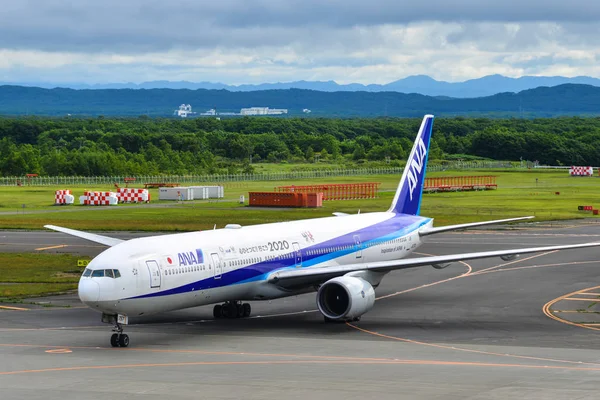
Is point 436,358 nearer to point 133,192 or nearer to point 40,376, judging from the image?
point 40,376

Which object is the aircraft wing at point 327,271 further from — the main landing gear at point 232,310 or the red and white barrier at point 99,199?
the red and white barrier at point 99,199

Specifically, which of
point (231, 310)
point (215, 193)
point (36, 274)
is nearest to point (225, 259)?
point (231, 310)

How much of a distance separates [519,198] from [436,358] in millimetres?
103030

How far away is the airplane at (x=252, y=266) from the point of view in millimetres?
39062

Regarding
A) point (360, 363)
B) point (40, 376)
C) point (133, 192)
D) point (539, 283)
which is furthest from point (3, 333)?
point (133, 192)

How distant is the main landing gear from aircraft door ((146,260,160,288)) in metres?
7.46

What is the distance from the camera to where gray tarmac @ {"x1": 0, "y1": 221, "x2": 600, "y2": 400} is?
31.4 m

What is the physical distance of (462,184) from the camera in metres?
169

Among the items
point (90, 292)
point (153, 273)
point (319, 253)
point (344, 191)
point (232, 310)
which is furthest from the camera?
point (344, 191)

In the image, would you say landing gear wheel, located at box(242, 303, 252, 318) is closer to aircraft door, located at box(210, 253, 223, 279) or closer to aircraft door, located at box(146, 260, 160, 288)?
aircraft door, located at box(210, 253, 223, 279)

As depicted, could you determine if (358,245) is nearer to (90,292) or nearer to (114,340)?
(114,340)

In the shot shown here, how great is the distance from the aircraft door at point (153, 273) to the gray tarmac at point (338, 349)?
2474 mm

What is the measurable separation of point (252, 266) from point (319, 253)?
5.28 metres

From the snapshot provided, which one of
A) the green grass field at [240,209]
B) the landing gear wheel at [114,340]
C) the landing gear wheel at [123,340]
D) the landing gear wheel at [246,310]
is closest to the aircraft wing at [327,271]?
the landing gear wheel at [246,310]
